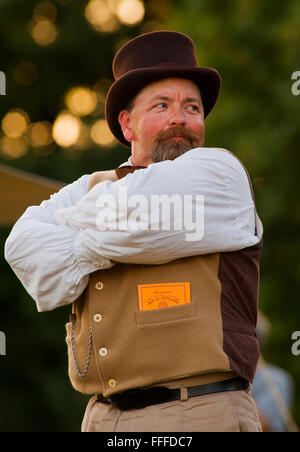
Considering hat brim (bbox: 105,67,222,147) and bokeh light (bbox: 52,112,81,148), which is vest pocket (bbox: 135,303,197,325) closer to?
hat brim (bbox: 105,67,222,147)

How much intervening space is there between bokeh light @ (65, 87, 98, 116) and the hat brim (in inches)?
382

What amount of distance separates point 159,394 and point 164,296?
0.98 ft

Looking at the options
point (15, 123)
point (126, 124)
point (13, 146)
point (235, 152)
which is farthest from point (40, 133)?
point (126, 124)

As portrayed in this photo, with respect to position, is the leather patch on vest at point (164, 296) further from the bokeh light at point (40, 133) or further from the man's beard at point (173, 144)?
the bokeh light at point (40, 133)

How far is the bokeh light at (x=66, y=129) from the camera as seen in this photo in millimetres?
12500

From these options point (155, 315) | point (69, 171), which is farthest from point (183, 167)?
point (69, 171)

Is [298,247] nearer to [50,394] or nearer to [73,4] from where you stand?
[50,394]

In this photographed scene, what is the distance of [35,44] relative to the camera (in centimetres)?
1291

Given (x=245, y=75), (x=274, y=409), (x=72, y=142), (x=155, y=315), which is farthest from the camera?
(x=72, y=142)

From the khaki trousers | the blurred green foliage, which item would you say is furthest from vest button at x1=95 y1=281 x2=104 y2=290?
the blurred green foliage

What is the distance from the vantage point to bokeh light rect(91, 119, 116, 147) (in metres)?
12.2

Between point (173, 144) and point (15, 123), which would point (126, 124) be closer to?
point (173, 144)

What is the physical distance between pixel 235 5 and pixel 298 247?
3.02 meters

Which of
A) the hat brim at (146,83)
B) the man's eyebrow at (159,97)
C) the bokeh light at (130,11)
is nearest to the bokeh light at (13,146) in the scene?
the bokeh light at (130,11)
